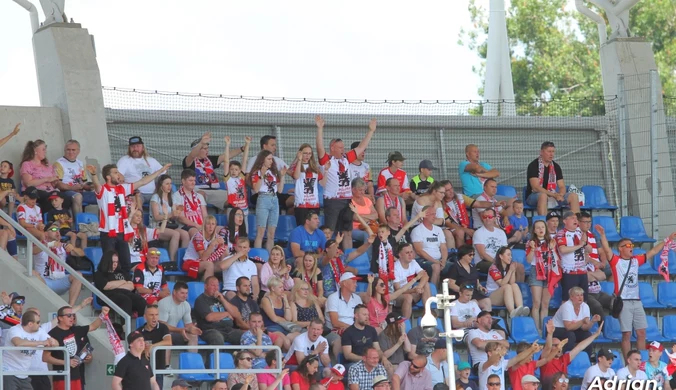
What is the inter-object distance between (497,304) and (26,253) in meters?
5.81

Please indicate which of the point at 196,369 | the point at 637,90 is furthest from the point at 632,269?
the point at 196,369

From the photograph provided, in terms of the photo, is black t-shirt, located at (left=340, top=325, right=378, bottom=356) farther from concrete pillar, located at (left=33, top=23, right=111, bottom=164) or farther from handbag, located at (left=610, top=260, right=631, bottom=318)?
concrete pillar, located at (left=33, top=23, right=111, bottom=164)

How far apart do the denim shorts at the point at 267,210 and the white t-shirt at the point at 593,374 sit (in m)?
4.23

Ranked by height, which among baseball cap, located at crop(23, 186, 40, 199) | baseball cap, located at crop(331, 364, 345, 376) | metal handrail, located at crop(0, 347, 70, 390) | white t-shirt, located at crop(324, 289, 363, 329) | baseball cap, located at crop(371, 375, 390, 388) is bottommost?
baseball cap, located at crop(371, 375, 390, 388)

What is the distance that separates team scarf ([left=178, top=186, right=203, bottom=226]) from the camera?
15633 mm

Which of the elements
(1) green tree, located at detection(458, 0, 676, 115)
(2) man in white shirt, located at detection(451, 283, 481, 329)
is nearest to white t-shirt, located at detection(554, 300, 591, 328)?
(2) man in white shirt, located at detection(451, 283, 481, 329)

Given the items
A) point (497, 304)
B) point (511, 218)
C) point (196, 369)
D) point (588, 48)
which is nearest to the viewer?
point (196, 369)

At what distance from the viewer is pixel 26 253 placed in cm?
1478

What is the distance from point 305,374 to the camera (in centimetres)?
1356

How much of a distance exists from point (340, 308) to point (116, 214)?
9.20ft

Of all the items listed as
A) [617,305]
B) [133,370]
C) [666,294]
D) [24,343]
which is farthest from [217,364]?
[666,294]

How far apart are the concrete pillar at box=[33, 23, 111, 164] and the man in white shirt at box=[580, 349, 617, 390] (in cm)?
672

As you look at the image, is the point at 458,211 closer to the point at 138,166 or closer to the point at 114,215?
the point at 138,166

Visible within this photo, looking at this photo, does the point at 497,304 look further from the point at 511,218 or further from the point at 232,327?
the point at 232,327
